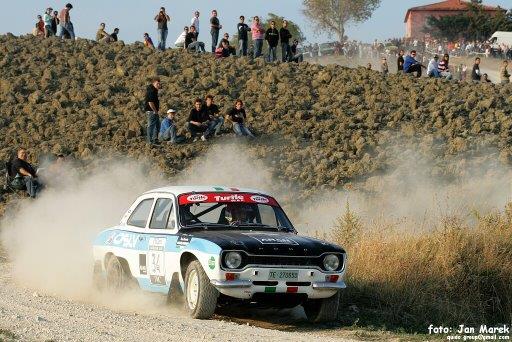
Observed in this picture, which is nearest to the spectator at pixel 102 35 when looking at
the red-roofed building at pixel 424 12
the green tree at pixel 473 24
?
the green tree at pixel 473 24

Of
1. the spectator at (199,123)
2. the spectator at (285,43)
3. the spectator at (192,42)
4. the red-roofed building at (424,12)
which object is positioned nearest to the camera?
the spectator at (199,123)

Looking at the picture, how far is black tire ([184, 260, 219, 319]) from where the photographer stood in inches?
452

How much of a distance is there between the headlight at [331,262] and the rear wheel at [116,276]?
2.90 m

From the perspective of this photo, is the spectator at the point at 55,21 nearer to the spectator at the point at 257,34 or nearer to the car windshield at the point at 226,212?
the spectator at the point at 257,34

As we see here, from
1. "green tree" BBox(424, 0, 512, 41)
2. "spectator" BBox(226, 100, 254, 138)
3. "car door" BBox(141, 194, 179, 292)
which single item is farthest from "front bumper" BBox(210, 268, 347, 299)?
"green tree" BBox(424, 0, 512, 41)

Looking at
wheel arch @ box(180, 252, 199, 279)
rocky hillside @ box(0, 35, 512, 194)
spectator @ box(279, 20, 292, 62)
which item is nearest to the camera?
wheel arch @ box(180, 252, 199, 279)

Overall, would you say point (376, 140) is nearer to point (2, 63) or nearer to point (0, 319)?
point (2, 63)

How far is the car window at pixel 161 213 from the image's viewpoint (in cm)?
1293

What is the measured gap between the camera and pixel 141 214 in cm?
1362

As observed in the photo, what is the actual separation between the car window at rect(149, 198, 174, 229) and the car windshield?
0.79 ft

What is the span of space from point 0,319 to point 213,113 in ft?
58.7

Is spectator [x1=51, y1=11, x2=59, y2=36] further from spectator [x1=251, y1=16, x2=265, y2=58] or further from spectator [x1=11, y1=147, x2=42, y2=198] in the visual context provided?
spectator [x1=11, y1=147, x2=42, y2=198]

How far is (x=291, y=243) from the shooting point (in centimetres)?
1173

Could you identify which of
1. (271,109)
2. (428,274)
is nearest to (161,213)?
(428,274)
